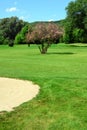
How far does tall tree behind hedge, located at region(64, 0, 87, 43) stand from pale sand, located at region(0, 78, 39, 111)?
2402 inches

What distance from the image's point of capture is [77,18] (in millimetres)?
74312

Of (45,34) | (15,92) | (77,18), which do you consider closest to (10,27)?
(77,18)

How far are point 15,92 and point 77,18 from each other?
2546 inches

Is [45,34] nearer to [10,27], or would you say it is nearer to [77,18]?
[77,18]

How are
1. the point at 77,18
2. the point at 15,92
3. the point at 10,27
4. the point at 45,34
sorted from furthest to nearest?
the point at 10,27 < the point at 77,18 < the point at 45,34 < the point at 15,92

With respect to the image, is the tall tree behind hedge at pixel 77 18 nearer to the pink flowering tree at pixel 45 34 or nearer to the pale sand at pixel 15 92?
the pink flowering tree at pixel 45 34

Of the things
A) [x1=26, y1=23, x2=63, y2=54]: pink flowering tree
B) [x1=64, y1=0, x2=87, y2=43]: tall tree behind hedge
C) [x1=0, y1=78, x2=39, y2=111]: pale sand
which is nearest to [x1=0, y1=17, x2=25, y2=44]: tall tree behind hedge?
[x1=64, y1=0, x2=87, y2=43]: tall tree behind hedge

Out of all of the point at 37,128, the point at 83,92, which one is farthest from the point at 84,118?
the point at 83,92

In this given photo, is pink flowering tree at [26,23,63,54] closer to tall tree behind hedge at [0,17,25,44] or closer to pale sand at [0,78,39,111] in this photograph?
pale sand at [0,78,39,111]

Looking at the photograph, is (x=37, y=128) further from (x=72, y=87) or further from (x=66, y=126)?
(x=72, y=87)

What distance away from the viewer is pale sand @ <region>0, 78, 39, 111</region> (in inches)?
371

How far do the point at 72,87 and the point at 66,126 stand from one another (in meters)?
4.67

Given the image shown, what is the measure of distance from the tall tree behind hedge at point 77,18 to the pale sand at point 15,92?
61.0 m

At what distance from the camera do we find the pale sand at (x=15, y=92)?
9423mm
